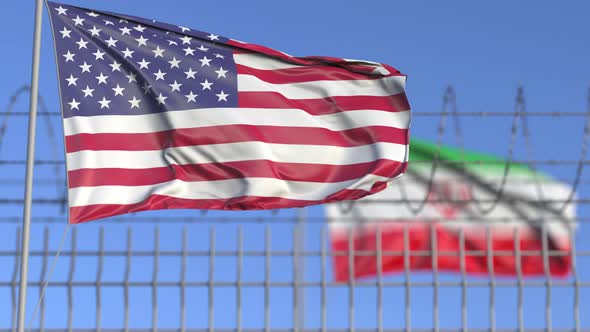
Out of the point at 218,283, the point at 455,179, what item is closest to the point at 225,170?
the point at 218,283

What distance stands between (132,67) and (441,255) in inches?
286

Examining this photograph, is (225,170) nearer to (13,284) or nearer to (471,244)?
(13,284)

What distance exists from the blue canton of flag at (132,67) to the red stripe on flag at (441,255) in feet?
17.6

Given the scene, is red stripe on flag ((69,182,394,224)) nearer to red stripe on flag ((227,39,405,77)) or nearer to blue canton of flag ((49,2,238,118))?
blue canton of flag ((49,2,238,118))

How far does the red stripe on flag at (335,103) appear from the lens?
972 cm

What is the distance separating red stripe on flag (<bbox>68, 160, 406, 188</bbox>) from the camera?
29.8ft

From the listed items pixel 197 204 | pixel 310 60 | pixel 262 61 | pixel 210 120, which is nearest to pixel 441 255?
pixel 310 60

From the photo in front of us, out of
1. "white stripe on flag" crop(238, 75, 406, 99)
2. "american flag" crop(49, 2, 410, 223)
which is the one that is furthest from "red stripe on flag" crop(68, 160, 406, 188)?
"white stripe on flag" crop(238, 75, 406, 99)

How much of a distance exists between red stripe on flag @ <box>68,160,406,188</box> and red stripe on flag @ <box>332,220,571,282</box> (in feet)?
16.1

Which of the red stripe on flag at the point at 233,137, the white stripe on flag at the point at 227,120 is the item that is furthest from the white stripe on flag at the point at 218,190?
the white stripe on flag at the point at 227,120

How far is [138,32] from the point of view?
31.5 ft

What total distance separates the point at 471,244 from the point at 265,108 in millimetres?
8160

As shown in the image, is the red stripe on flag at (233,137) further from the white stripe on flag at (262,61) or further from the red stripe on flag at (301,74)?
the white stripe on flag at (262,61)

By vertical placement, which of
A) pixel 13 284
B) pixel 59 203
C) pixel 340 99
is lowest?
pixel 13 284
